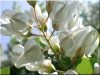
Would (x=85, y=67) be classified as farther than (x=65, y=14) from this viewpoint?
Yes

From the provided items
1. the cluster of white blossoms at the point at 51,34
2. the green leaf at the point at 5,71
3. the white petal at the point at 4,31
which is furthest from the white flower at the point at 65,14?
the green leaf at the point at 5,71

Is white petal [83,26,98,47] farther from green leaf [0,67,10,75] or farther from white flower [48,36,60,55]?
green leaf [0,67,10,75]

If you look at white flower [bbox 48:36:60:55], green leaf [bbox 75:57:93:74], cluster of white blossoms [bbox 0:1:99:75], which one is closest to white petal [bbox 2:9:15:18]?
cluster of white blossoms [bbox 0:1:99:75]

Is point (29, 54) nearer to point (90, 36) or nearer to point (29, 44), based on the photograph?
point (29, 44)

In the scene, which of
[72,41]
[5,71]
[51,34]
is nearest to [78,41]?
[72,41]

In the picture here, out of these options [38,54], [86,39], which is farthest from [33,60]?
[86,39]

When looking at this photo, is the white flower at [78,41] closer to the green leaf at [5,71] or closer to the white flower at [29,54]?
the white flower at [29,54]
